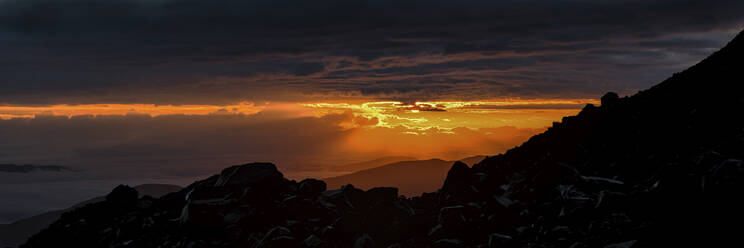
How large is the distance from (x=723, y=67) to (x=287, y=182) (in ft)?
86.1

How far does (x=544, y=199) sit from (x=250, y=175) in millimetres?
18662

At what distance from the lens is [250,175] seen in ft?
107

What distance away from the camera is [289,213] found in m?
28.9

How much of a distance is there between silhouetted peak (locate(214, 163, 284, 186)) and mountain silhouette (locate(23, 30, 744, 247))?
0.09 m

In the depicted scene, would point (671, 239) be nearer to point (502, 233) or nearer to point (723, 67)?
point (502, 233)

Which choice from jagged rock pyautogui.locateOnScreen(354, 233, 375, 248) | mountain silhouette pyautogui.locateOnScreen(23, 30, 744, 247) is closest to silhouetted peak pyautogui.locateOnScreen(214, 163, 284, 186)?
mountain silhouette pyautogui.locateOnScreen(23, 30, 744, 247)

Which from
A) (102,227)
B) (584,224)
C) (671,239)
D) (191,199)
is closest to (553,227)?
(584,224)

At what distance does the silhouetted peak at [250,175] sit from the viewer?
31891 millimetres

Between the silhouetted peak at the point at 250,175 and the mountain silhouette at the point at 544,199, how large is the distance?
0.28 ft

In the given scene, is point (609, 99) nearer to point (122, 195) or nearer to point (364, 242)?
point (364, 242)

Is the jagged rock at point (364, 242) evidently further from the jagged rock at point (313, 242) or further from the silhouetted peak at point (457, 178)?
the silhouetted peak at point (457, 178)

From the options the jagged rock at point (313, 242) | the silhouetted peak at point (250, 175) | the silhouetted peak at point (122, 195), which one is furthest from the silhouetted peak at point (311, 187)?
the silhouetted peak at point (122, 195)

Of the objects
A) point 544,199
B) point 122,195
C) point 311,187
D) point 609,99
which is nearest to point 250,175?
point 311,187

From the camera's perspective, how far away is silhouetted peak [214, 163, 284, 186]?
31891mm
